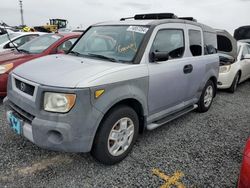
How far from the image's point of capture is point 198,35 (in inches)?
163

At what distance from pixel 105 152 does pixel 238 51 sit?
5.90m

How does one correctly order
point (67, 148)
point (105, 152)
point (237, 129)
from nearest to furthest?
1. point (67, 148)
2. point (105, 152)
3. point (237, 129)

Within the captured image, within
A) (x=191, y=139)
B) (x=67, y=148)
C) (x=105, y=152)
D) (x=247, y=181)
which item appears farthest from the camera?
(x=191, y=139)

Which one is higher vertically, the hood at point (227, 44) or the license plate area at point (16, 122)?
the hood at point (227, 44)

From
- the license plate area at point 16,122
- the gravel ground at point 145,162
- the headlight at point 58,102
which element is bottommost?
the gravel ground at point 145,162

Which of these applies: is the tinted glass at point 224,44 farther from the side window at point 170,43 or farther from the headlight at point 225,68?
the side window at point 170,43

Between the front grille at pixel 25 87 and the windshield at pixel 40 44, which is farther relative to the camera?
the windshield at pixel 40 44

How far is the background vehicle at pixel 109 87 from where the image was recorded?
2264 millimetres

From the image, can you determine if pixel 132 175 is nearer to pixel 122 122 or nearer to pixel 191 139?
pixel 122 122

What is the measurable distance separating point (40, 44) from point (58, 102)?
354cm

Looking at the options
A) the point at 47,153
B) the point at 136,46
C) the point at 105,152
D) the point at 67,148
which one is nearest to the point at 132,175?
the point at 105,152

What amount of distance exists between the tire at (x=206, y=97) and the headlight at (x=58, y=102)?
3033 millimetres

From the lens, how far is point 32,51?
5.08 meters

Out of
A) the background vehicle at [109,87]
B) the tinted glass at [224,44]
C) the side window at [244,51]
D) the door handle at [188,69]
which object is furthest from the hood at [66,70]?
the side window at [244,51]
